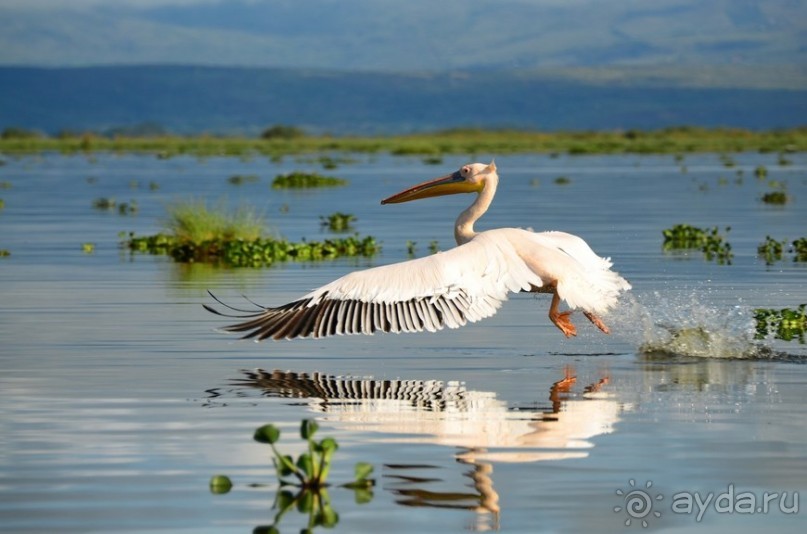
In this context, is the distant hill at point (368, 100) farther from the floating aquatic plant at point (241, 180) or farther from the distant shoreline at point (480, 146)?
the floating aquatic plant at point (241, 180)

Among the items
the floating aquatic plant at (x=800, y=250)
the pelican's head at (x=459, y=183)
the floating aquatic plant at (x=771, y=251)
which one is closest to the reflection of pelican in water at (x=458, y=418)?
the pelican's head at (x=459, y=183)

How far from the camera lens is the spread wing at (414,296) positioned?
9.48 metres

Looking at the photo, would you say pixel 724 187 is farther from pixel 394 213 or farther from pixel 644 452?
pixel 644 452

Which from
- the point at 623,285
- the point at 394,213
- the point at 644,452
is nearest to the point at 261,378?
the point at 623,285

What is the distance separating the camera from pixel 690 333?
11117mm

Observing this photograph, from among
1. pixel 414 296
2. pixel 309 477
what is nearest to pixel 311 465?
pixel 309 477

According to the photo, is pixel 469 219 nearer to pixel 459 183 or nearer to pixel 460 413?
pixel 459 183

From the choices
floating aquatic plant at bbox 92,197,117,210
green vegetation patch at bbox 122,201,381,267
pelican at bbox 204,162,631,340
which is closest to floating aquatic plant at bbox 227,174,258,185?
floating aquatic plant at bbox 92,197,117,210

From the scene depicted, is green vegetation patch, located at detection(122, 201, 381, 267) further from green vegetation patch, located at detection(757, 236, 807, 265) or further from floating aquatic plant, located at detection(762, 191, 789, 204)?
floating aquatic plant, located at detection(762, 191, 789, 204)

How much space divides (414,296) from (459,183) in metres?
2.33

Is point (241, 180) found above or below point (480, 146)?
below

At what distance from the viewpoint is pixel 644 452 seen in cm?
743

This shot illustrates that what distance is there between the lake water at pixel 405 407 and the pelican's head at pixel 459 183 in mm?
994

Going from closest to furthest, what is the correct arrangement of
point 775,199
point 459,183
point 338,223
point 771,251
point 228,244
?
1. point 459,183
2. point 771,251
3. point 228,244
4. point 338,223
5. point 775,199
